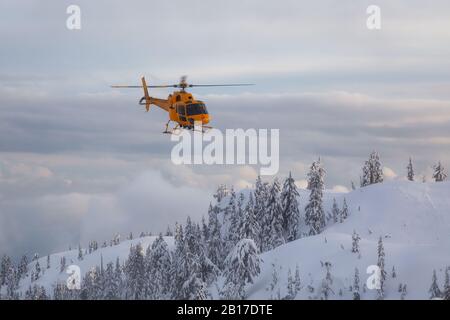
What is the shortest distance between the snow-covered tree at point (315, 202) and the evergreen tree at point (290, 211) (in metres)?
1.56

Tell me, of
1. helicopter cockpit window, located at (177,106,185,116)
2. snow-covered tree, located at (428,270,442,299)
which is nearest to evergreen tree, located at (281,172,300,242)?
snow-covered tree, located at (428,270,442,299)

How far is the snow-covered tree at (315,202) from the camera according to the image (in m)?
87.8

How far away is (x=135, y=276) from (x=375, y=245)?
119ft

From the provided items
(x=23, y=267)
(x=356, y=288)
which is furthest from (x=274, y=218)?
(x=23, y=267)

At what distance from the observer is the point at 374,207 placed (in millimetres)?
86438

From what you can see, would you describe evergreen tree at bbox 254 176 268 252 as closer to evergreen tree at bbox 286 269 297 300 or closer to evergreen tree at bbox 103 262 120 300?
evergreen tree at bbox 103 262 120 300

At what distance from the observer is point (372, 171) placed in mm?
104500

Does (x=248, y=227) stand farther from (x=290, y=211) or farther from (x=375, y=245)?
(x=375, y=245)

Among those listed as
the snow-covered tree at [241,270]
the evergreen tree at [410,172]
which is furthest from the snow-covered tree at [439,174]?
the snow-covered tree at [241,270]

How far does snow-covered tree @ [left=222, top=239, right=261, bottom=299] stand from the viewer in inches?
2355

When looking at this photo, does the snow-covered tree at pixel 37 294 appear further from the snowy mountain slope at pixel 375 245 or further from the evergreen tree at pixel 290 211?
the evergreen tree at pixel 290 211

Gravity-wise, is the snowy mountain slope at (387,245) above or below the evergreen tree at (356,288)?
above

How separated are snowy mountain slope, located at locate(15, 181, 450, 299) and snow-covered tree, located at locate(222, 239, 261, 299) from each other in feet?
3.20
